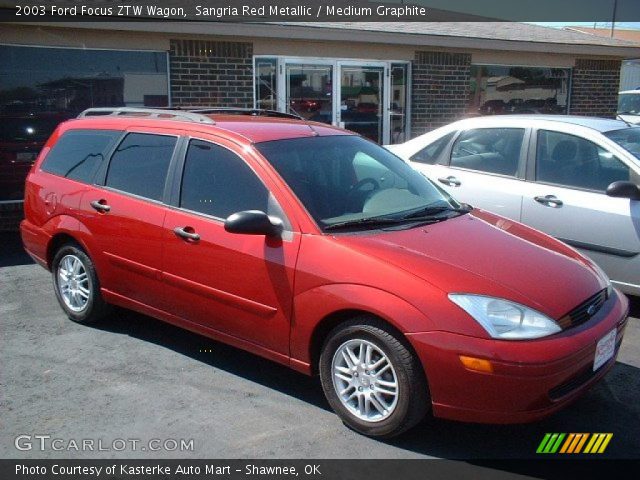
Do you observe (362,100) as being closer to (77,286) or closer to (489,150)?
(489,150)

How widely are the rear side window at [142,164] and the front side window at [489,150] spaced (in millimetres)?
3088

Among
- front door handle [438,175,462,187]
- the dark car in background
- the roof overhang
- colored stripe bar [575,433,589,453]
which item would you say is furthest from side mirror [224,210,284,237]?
the dark car in background

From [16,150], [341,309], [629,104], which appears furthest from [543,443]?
[629,104]

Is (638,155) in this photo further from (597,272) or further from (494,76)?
(494,76)

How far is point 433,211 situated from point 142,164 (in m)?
2.11

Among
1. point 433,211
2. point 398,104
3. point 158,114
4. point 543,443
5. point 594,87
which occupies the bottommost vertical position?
point 543,443

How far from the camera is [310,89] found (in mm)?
10484

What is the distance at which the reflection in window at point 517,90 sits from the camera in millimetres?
12336

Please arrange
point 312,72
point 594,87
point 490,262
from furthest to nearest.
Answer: point 594,87, point 312,72, point 490,262

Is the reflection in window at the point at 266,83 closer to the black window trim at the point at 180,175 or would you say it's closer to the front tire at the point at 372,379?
Answer: the black window trim at the point at 180,175

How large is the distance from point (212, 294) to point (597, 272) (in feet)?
7.72

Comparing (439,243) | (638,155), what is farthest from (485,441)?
(638,155)

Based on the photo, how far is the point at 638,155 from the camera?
17.8 ft

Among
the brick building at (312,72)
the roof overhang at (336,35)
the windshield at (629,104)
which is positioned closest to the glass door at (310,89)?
the brick building at (312,72)
